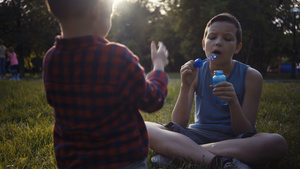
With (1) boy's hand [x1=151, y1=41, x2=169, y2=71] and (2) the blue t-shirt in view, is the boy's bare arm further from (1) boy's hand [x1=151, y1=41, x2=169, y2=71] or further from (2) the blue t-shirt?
(1) boy's hand [x1=151, y1=41, x2=169, y2=71]

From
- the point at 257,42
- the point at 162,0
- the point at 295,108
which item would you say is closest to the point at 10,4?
the point at 162,0

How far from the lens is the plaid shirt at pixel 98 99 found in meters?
1.09

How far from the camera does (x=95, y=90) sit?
3.62ft

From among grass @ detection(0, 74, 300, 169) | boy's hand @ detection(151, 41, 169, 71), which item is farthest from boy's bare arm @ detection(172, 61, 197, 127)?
boy's hand @ detection(151, 41, 169, 71)

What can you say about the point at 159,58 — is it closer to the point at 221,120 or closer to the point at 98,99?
the point at 98,99

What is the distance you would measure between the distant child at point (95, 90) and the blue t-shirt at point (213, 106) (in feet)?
3.41

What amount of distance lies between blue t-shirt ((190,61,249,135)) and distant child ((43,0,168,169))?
1.04m

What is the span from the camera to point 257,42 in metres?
16.9

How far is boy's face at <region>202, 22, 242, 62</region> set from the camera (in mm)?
2016

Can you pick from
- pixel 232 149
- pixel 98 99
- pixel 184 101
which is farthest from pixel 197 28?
pixel 98 99

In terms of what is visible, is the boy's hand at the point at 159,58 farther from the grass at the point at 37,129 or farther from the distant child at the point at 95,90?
the grass at the point at 37,129

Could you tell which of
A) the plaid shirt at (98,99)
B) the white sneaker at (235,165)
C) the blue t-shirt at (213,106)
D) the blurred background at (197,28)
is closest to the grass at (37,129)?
the white sneaker at (235,165)

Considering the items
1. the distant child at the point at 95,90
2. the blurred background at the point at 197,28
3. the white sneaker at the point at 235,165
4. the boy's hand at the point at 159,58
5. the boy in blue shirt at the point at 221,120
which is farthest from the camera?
the blurred background at the point at 197,28

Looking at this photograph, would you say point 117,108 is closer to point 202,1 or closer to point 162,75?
point 162,75
